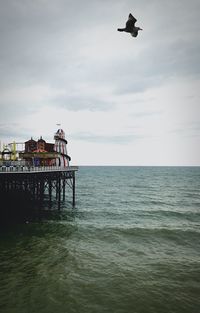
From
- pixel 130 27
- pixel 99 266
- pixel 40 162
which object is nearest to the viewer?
pixel 130 27

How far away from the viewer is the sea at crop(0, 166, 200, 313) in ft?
40.1

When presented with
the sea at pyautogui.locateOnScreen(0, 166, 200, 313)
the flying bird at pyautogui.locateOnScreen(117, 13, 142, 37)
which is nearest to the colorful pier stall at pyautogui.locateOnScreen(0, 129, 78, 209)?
the sea at pyautogui.locateOnScreen(0, 166, 200, 313)

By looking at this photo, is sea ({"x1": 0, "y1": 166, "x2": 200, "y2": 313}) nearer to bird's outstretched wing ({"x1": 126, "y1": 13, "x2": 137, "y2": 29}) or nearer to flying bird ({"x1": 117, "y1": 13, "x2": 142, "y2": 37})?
flying bird ({"x1": 117, "y1": 13, "x2": 142, "y2": 37})

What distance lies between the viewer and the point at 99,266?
16.4 metres

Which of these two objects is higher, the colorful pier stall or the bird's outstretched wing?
the bird's outstretched wing

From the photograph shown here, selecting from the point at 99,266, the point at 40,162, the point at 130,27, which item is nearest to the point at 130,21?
the point at 130,27

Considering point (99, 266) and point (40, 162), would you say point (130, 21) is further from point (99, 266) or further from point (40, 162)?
point (40, 162)

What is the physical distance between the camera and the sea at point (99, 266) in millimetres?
12234

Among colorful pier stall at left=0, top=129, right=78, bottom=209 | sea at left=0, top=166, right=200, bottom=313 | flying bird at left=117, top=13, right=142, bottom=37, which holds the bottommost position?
sea at left=0, top=166, right=200, bottom=313

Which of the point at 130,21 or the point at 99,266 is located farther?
the point at 99,266

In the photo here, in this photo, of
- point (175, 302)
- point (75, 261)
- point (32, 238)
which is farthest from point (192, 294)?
point (32, 238)

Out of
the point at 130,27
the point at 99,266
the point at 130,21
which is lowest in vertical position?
the point at 99,266

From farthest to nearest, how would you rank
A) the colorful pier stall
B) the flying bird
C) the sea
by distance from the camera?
the colorful pier stall
the sea
the flying bird

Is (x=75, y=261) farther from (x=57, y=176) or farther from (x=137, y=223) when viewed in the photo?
(x=57, y=176)
